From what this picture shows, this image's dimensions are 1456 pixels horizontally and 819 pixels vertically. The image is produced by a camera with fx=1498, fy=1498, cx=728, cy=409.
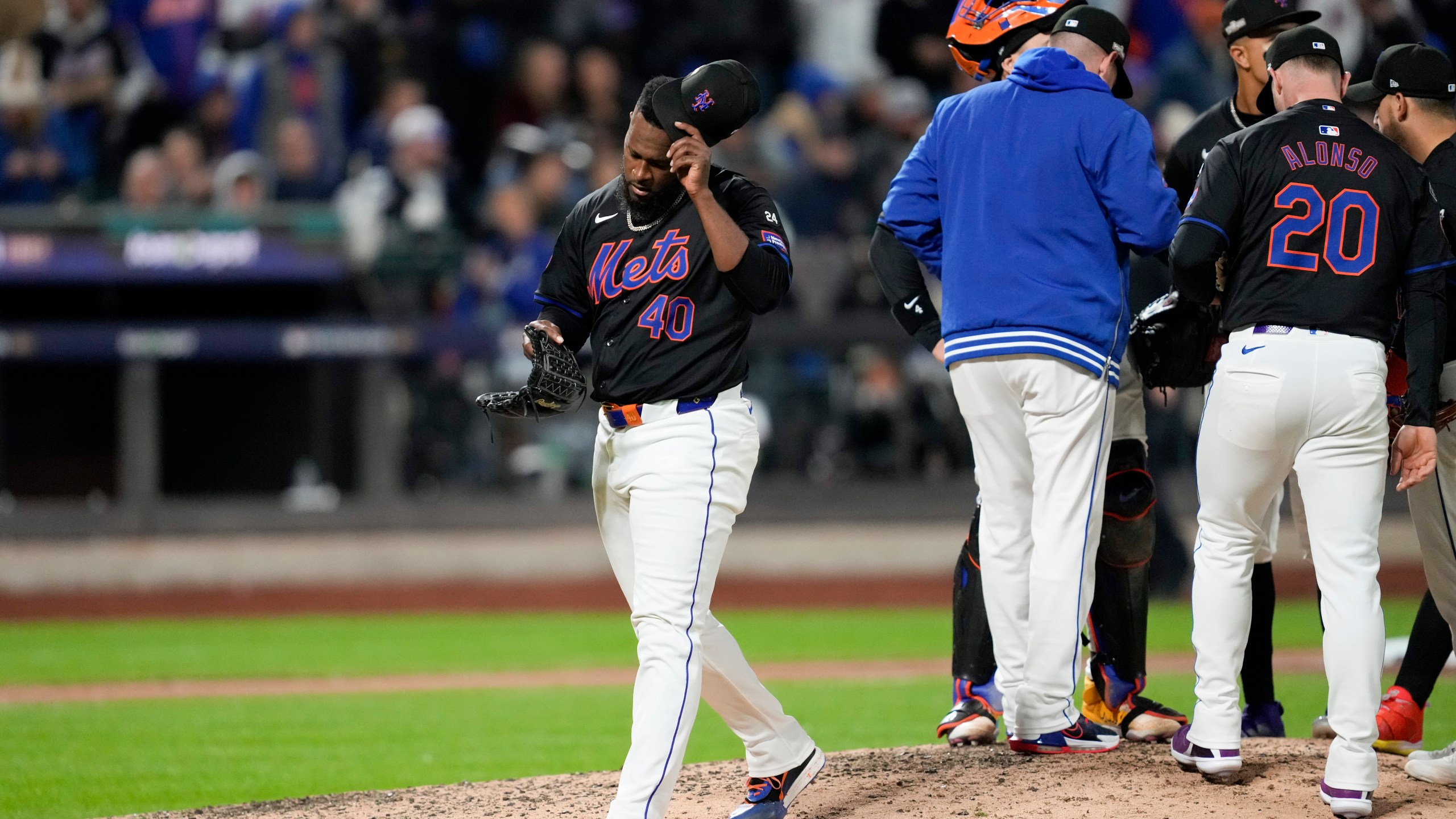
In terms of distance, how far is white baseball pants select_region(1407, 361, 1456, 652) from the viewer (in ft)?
13.4

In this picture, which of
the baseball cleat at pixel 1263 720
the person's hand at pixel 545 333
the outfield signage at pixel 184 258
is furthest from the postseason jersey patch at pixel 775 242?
the outfield signage at pixel 184 258

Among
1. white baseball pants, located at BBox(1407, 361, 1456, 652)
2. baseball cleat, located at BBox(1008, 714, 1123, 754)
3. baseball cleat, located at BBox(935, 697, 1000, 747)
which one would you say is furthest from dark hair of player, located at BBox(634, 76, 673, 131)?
white baseball pants, located at BBox(1407, 361, 1456, 652)

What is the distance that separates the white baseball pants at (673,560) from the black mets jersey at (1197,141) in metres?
1.84

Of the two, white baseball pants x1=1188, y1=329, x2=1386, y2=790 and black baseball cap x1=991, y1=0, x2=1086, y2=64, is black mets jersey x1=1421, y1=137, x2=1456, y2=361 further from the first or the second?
black baseball cap x1=991, y1=0, x2=1086, y2=64

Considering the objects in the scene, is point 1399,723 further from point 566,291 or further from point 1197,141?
point 566,291

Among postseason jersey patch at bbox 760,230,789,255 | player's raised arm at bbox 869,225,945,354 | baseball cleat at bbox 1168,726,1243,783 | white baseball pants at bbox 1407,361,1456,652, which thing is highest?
postseason jersey patch at bbox 760,230,789,255

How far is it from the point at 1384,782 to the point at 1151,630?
4937 millimetres

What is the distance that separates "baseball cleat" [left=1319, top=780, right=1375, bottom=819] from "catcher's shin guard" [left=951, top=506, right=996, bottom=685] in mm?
Result: 1192

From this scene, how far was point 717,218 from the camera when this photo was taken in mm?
3539

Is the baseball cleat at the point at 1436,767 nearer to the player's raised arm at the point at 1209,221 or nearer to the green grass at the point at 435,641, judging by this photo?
the player's raised arm at the point at 1209,221

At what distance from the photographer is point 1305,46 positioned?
3902 millimetres

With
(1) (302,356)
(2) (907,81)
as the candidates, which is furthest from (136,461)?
(2) (907,81)

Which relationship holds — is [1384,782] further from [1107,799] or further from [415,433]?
[415,433]

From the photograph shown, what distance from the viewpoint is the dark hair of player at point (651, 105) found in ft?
11.8
